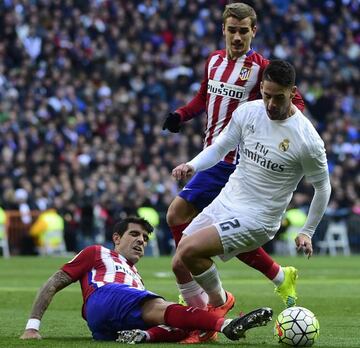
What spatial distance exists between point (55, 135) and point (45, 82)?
2.06 metres

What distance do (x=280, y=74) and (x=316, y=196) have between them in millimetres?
991

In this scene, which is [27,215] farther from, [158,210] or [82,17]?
[82,17]

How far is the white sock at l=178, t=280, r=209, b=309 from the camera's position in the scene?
9.11m

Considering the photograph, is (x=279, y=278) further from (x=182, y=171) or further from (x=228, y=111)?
(x=182, y=171)

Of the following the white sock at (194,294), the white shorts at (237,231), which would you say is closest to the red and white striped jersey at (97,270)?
the white sock at (194,294)

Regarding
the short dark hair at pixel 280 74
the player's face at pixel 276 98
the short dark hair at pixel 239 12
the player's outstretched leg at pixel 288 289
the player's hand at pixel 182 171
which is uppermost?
the short dark hair at pixel 239 12

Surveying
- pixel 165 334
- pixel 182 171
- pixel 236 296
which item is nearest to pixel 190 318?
pixel 165 334

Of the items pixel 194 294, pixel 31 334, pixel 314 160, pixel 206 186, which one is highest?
pixel 314 160

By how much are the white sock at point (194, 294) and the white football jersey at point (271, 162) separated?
911 mm

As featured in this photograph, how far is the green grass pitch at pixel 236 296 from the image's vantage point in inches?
355

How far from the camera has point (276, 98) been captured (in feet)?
26.9

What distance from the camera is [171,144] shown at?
93.4 ft

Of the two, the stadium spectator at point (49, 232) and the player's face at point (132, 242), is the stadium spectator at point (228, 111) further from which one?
the stadium spectator at point (49, 232)

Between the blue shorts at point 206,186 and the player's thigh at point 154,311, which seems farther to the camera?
the blue shorts at point 206,186
